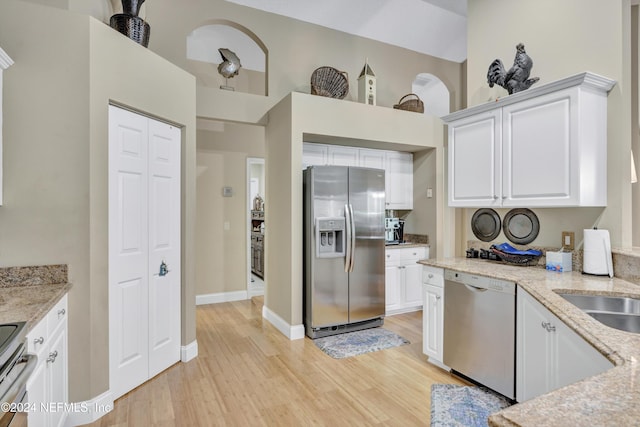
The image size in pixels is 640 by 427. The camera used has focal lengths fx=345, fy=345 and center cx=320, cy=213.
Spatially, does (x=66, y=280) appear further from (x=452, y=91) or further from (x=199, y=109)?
(x=452, y=91)

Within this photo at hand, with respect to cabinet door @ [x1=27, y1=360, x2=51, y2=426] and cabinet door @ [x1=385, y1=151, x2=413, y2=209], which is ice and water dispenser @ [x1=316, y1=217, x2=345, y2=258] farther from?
cabinet door @ [x1=27, y1=360, x2=51, y2=426]

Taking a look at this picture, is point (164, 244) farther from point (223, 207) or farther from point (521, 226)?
Result: point (521, 226)

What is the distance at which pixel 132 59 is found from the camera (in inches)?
98.3

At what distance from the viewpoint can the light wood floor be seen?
2.30 metres

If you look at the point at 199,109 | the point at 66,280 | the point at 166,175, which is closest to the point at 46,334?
the point at 66,280

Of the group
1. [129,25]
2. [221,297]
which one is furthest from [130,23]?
[221,297]

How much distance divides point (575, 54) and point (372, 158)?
7.93 ft

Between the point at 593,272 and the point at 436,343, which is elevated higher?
the point at 593,272

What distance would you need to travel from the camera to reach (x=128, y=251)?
2568 millimetres

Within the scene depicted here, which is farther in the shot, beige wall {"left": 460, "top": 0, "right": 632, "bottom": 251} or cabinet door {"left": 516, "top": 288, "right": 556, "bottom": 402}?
beige wall {"left": 460, "top": 0, "right": 632, "bottom": 251}

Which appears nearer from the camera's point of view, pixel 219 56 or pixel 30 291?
pixel 30 291

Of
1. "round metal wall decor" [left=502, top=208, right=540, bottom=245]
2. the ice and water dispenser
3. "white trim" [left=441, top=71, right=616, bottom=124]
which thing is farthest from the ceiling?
"round metal wall decor" [left=502, top=208, right=540, bottom=245]

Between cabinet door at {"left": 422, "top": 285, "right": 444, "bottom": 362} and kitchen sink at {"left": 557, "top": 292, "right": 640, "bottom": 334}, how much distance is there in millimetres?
998

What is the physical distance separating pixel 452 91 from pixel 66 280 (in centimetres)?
566
